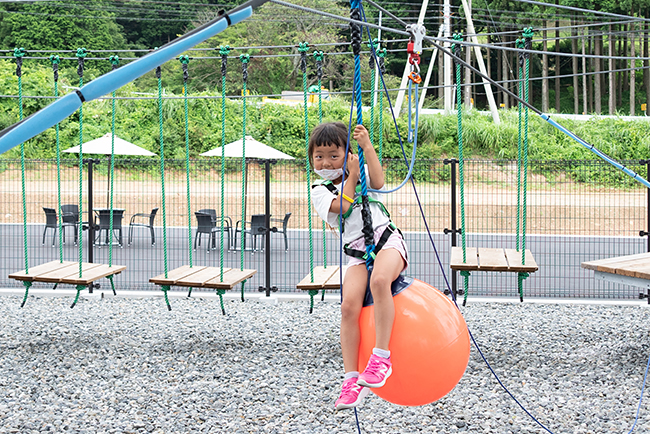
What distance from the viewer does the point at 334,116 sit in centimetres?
2652

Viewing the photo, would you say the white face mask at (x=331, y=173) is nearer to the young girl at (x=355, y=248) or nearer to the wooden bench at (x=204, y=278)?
the young girl at (x=355, y=248)

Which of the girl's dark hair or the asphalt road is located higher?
the girl's dark hair

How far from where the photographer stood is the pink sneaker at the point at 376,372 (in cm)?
299

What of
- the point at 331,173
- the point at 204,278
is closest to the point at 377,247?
the point at 331,173

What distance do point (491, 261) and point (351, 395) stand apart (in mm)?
3784

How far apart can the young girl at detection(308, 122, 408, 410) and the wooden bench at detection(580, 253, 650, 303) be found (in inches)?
134

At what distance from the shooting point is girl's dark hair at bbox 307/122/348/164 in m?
3.39

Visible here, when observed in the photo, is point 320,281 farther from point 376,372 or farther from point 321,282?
point 376,372

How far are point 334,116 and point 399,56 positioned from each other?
1973 centimetres

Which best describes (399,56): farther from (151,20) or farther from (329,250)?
(329,250)

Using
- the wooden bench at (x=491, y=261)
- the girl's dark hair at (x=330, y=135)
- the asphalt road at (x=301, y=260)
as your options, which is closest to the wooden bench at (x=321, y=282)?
the wooden bench at (x=491, y=261)

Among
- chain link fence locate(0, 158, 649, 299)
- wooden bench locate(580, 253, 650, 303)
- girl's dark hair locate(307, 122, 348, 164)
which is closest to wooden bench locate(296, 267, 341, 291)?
chain link fence locate(0, 158, 649, 299)

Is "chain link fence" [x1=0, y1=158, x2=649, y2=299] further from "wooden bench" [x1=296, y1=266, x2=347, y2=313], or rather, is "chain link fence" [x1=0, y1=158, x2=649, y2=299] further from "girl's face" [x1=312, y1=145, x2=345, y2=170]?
"girl's face" [x1=312, y1=145, x2=345, y2=170]

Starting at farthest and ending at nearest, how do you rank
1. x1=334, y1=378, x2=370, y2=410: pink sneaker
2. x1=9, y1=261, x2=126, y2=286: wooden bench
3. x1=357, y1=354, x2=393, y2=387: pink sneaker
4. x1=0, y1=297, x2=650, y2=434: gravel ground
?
x1=9, y1=261, x2=126, y2=286: wooden bench < x1=0, y1=297, x2=650, y2=434: gravel ground < x1=334, y1=378, x2=370, y2=410: pink sneaker < x1=357, y1=354, x2=393, y2=387: pink sneaker
